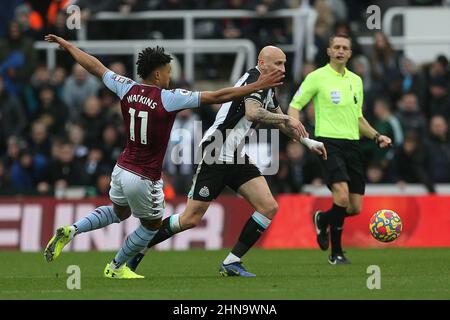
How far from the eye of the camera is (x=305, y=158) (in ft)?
68.1

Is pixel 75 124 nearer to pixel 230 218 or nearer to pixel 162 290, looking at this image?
pixel 230 218

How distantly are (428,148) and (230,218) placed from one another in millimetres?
3614

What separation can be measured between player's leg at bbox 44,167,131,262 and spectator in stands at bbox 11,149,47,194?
9.00 metres


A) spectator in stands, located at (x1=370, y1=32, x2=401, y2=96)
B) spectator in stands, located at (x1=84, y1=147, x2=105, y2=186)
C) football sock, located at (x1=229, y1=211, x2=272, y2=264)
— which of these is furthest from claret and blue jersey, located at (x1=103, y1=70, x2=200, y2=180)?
spectator in stands, located at (x1=370, y1=32, x2=401, y2=96)

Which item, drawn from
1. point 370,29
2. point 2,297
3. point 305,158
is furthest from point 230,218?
point 2,297

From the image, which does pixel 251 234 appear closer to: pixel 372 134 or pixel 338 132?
pixel 338 132

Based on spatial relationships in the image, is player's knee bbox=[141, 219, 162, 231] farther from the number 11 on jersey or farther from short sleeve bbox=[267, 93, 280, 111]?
short sleeve bbox=[267, 93, 280, 111]

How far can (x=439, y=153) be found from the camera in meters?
20.5

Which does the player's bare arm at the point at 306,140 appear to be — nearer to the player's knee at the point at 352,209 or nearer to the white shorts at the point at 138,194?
the white shorts at the point at 138,194

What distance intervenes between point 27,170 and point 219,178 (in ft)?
29.7

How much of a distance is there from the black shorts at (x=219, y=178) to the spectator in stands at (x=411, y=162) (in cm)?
768

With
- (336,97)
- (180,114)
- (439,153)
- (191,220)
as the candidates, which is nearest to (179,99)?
(191,220)

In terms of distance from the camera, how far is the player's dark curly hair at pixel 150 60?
11.8 metres

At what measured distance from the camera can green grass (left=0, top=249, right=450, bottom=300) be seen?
34.6 ft
